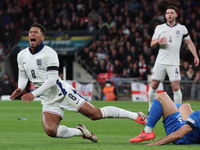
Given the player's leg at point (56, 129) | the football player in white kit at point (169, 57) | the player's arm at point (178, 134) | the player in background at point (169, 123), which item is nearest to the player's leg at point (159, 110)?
the player in background at point (169, 123)

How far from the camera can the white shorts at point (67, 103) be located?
611 cm

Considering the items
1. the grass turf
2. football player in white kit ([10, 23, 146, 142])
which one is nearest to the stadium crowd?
the grass turf

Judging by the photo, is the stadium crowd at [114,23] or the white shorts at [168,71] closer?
the white shorts at [168,71]

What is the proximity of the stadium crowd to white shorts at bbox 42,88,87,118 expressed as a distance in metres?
12.0

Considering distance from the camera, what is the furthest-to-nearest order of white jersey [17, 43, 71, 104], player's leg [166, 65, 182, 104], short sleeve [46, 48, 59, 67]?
1. player's leg [166, 65, 182, 104]
2. white jersey [17, 43, 71, 104]
3. short sleeve [46, 48, 59, 67]

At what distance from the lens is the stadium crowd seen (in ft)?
62.0

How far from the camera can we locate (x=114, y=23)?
71.9ft

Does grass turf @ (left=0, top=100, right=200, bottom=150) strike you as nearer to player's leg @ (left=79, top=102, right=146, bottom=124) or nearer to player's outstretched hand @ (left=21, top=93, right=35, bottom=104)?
player's leg @ (left=79, top=102, right=146, bottom=124)

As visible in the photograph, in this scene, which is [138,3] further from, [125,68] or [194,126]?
[194,126]

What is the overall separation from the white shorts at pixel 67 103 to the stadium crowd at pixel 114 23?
39.2ft

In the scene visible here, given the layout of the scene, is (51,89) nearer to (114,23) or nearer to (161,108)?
(161,108)

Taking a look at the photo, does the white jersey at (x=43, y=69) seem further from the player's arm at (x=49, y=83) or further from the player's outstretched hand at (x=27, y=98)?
the player's outstretched hand at (x=27, y=98)

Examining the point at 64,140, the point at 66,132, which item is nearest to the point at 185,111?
the point at 66,132

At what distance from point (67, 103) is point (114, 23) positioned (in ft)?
52.9
